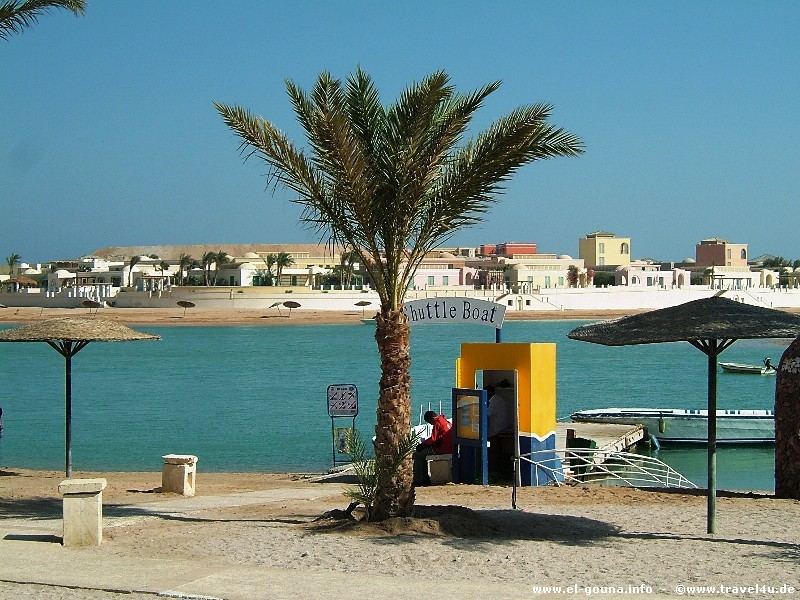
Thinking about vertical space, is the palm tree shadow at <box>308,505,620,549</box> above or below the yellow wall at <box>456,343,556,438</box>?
below

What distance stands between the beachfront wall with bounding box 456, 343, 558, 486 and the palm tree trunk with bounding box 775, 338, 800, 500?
10.5ft

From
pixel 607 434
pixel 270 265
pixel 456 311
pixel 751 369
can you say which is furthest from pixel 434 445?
pixel 270 265

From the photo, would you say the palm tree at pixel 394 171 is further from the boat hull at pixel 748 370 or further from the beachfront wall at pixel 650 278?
the beachfront wall at pixel 650 278

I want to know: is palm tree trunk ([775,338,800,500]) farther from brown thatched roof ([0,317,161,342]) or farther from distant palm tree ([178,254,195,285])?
distant palm tree ([178,254,195,285])

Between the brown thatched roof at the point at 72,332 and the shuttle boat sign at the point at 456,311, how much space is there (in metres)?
4.03

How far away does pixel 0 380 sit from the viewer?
58281 millimetres

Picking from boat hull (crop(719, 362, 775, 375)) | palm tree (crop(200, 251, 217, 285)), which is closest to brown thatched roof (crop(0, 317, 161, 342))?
boat hull (crop(719, 362, 775, 375))

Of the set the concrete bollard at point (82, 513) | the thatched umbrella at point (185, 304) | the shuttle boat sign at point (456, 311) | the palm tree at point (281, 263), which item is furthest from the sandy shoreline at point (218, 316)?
the concrete bollard at point (82, 513)

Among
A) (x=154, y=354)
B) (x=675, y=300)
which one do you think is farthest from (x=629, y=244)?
(x=154, y=354)

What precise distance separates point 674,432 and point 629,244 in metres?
165

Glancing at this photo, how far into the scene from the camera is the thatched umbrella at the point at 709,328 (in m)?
10.1

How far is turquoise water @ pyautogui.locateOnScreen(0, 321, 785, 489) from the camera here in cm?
2586

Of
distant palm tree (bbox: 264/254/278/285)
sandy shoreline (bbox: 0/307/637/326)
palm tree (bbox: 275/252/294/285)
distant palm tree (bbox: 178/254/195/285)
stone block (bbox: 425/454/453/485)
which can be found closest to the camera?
stone block (bbox: 425/454/453/485)

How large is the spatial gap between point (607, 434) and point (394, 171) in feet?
49.2
